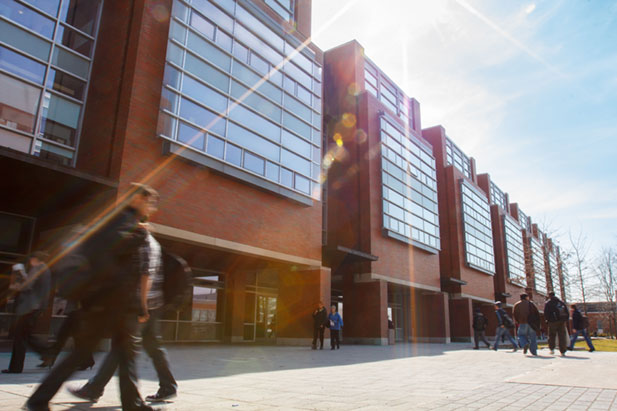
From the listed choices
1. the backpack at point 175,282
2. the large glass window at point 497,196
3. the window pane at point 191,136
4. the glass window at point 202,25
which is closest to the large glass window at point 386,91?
the glass window at point 202,25

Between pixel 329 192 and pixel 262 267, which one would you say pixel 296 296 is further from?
pixel 329 192

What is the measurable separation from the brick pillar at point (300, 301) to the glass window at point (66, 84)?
36.8 feet

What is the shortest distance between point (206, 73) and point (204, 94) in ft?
2.62

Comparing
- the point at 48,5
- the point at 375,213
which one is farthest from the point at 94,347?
the point at 375,213

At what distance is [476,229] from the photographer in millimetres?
39281

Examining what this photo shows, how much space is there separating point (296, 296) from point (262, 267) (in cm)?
203

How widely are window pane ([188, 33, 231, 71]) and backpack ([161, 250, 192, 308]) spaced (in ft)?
39.6

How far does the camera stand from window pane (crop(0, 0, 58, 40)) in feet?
39.2

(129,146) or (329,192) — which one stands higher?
(329,192)

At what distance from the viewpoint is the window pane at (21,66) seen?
11723 mm

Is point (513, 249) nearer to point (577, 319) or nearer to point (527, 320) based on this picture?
point (577, 319)

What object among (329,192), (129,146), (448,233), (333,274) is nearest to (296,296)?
(333,274)

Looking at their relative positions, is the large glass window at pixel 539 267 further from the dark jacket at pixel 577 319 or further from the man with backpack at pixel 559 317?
the man with backpack at pixel 559 317

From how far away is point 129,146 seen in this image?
1255 centimetres
